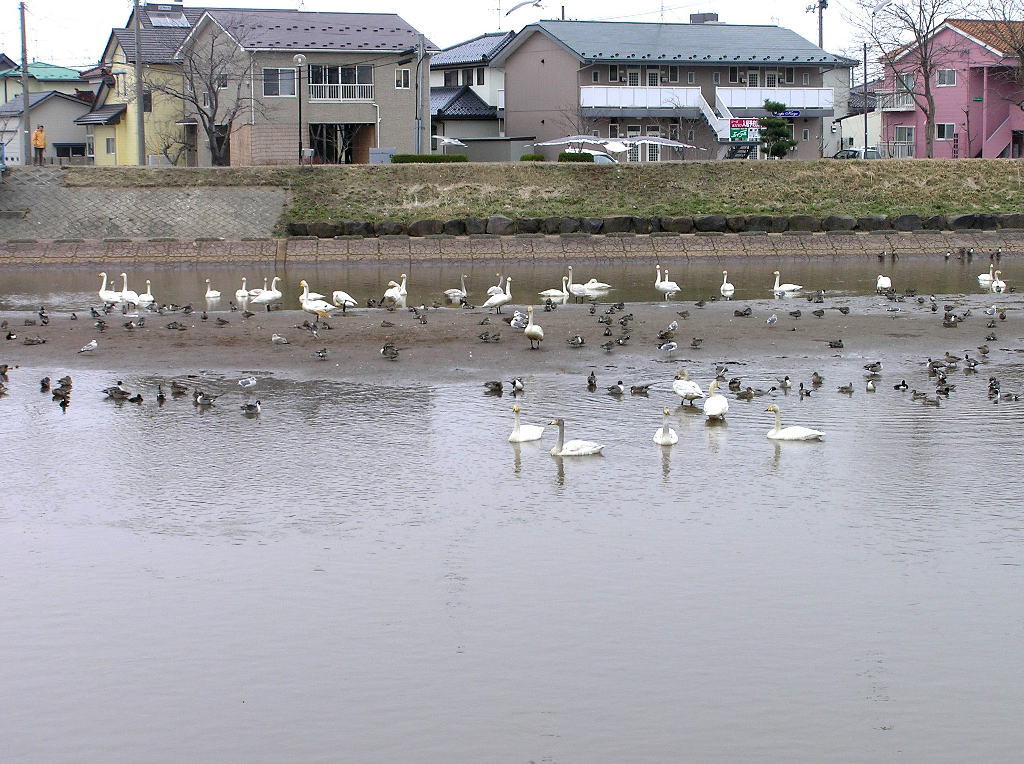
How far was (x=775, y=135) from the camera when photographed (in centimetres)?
5138

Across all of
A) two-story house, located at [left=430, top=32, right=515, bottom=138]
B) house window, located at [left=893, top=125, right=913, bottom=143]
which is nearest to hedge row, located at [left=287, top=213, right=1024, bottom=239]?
two-story house, located at [left=430, top=32, right=515, bottom=138]

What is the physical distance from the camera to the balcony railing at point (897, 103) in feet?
216

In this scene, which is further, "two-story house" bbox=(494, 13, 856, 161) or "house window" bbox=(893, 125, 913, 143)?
"house window" bbox=(893, 125, 913, 143)

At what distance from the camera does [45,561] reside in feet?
36.3

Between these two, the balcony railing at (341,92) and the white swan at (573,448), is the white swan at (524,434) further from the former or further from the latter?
the balcony railing at (341,92)

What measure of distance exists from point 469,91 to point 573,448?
2006 inches

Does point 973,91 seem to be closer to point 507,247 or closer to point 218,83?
point 507,247

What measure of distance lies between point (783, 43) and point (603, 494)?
51.2 m

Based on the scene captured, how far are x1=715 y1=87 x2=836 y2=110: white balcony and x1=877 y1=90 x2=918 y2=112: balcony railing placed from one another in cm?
746

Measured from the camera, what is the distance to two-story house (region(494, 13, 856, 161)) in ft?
188

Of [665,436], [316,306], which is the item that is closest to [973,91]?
[316,306]

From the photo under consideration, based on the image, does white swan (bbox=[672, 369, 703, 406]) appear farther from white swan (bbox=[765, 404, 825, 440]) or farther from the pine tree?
the pine tree

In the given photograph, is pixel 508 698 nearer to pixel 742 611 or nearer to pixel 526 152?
pixel 742 611

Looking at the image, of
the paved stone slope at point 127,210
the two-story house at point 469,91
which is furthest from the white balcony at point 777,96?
the paved stone slope at point 127,210
